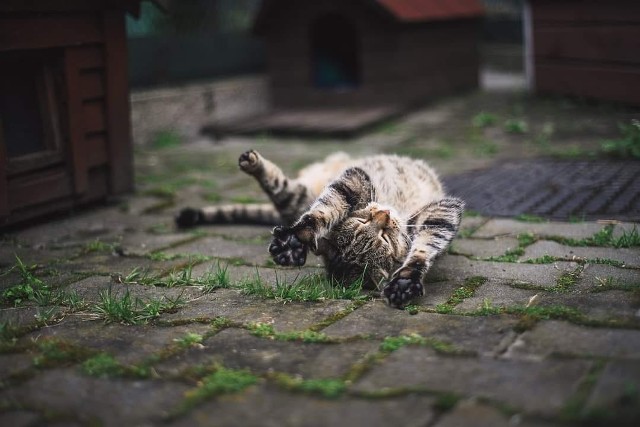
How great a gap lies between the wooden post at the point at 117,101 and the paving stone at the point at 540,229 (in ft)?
9.92

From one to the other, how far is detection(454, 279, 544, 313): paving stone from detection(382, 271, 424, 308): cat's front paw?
206 millimetres

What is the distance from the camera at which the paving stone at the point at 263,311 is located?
324 cm

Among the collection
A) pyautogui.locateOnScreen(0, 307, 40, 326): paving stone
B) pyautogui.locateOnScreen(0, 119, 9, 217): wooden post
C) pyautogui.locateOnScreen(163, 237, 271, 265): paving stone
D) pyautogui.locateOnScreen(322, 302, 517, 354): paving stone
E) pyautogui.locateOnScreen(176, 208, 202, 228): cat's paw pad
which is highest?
→ pyautogui.locateOnScreen(0, 119, 9, 217): wooden post

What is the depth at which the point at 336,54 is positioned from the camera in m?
10.8

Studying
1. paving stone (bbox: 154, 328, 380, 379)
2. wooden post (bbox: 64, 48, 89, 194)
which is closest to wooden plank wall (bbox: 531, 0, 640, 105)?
wooden post (bbox: 64, 48, 89, 194)

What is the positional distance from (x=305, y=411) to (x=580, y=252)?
2.31 m

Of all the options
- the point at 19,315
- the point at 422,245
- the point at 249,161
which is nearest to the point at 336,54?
the point at 249,161

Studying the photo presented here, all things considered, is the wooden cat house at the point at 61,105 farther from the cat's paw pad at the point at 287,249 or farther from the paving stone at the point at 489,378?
the paving stone at the point at 489,378

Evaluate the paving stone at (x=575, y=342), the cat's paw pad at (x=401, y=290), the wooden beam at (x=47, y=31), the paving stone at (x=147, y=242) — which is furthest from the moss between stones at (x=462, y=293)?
the wooden beam at (x=47, y=31)

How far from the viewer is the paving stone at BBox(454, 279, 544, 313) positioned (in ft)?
10.9

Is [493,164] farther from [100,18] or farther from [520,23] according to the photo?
[520,23]

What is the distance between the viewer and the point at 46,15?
5.24m

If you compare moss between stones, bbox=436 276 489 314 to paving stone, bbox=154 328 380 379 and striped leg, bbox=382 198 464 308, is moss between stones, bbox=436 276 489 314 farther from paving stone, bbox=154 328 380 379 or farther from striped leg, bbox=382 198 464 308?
paving stone, bbox=154 328 380 379

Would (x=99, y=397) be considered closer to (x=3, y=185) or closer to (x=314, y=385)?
(x=314, y=385)
